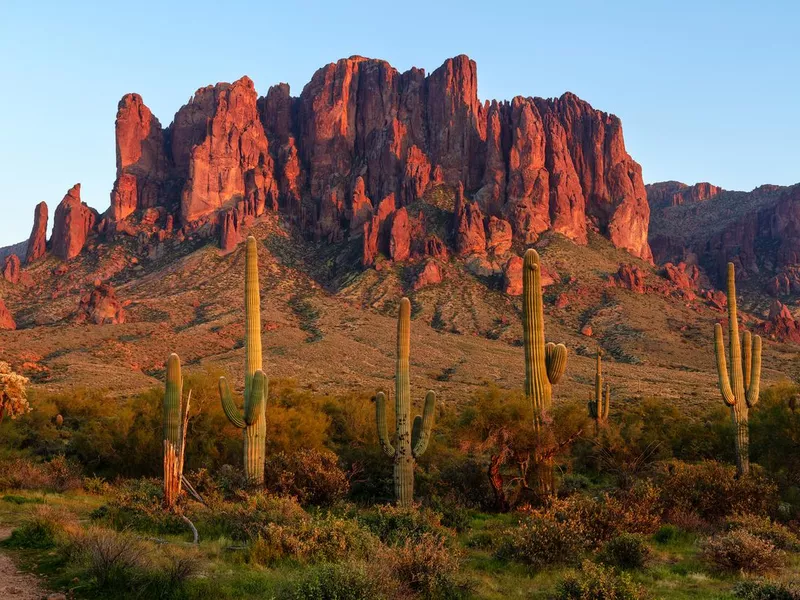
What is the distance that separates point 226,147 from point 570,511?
4603 inches

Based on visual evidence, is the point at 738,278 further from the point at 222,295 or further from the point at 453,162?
the point at 222,295

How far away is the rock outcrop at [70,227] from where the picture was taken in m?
103

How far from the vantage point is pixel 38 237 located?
348ft

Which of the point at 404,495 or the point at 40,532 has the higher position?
the point at 40,532

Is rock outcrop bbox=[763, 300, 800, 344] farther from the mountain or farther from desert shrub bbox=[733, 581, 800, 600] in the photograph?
desert shrub bbox=[733, 581, 800, 600]

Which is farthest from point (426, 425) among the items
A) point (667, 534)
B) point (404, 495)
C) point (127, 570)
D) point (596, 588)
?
point (127, 570)

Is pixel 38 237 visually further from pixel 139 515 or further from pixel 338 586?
pixel 338 586

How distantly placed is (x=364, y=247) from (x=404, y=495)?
272 ft

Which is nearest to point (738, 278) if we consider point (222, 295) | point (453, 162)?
point (453, 162)

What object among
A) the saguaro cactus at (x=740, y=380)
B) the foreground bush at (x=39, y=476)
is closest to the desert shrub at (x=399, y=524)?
the saguaro cactus at (x=740, y=380)

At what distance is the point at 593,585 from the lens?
8789 millimetres

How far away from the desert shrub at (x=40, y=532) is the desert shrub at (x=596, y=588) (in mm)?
8358

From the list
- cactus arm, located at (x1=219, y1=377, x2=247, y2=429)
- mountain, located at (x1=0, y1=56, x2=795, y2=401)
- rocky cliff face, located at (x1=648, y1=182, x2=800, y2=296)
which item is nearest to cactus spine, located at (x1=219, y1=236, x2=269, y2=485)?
cactus arm, located at (x1=219, y1=377, x2=247, y2=429)

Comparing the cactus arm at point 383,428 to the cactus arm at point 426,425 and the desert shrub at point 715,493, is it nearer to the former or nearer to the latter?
the cactus arm at point 426,425
